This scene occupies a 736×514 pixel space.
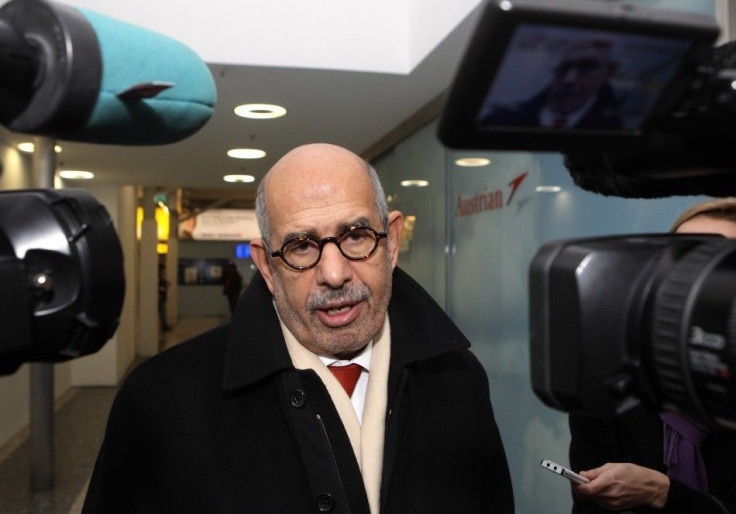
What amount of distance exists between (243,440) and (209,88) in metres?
1.02

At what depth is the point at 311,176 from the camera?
68.9 inches

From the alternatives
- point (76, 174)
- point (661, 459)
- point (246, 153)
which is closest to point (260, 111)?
point (246, 153)

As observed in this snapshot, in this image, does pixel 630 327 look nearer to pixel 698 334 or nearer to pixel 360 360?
pixel 698 334

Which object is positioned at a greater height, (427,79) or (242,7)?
(242,7)

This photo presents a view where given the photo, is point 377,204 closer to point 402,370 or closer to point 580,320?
point 402,370

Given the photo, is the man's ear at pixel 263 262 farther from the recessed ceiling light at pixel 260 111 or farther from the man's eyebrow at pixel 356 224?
the recessed ceiling light at pixel 260 111

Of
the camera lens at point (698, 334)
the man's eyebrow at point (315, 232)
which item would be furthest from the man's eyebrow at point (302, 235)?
the camera lens at point (698, 334)

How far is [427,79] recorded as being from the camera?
14.4ft

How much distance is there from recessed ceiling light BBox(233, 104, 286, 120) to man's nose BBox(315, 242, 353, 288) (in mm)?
3461

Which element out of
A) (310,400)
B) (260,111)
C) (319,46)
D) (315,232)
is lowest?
(310,400)

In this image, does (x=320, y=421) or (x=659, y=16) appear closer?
(x=659, y=16)

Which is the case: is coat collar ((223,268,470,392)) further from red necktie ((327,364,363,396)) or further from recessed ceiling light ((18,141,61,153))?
recessed ceiling light ((18,141,61,153))

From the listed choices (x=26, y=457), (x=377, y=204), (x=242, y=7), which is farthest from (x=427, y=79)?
(x=26, y=457)

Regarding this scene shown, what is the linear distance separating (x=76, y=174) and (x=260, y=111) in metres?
4.18
